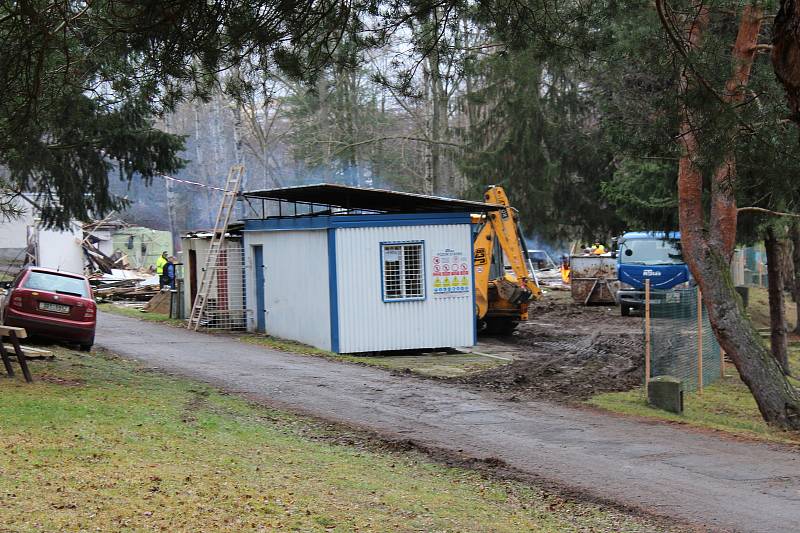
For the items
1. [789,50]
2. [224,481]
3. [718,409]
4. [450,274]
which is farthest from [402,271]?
[789,50]

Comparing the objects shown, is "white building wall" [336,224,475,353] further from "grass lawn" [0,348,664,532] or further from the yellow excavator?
"grass lawn" [0,348,664,532]

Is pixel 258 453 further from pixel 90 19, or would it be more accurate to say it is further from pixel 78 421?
pixel 90 19

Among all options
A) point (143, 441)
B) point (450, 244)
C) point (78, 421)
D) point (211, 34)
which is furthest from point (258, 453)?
point (450, 244)

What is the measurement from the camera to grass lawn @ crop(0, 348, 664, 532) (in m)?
7.00

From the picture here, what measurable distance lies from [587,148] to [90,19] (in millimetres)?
27561

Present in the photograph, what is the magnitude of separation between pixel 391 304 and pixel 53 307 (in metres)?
7.01

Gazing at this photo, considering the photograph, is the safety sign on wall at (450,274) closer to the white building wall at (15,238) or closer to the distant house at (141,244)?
the white building wall at (15,238)

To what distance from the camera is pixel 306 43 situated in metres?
11.7

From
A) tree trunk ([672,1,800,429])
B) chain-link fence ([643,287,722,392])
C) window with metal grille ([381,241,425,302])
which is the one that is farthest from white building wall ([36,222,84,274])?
tree trunk ([672,1,800,429])

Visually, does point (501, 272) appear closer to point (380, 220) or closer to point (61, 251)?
point (380, 220)

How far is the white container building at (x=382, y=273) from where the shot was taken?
20.8m

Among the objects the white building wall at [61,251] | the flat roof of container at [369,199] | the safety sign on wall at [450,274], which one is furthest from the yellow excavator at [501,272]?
the white building wall at [61,251]

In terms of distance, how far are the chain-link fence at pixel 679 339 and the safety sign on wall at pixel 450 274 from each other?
5313 millimetres

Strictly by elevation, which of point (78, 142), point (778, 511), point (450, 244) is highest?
point (78, 142)
